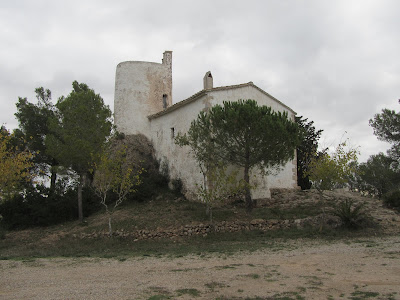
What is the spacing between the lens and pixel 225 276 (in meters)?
8.96

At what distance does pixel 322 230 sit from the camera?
15039 mm

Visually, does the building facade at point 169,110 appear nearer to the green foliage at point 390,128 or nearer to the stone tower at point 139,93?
the stone tower at point 139,93

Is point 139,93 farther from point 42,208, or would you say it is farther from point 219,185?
point 219,185

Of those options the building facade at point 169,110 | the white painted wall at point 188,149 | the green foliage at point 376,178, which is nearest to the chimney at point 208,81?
the building facade at point 169,110

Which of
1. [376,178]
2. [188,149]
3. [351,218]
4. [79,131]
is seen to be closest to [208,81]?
[188,149]

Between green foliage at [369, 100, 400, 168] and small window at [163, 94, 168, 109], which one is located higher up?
small window at [163, 94, 168, 109]

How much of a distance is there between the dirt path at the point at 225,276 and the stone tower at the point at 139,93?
52.3 ft

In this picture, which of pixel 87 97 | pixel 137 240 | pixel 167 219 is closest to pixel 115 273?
pixel 137 240

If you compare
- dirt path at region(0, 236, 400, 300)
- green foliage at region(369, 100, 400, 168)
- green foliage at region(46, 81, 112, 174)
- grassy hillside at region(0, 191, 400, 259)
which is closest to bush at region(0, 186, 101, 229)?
grassy hillside at region(0, 191, 400, 259)

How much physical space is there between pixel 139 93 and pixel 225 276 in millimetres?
21042

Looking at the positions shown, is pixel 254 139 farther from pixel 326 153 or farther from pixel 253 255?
pixel 253 255

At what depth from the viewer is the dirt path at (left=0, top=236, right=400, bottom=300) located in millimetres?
7504

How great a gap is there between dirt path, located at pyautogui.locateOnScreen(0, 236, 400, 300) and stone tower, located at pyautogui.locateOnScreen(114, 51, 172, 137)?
15.9 metres

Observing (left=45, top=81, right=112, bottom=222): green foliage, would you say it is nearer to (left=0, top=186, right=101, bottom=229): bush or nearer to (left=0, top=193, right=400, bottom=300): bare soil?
(left=0, top=186, right=101, bottom=229): bush
